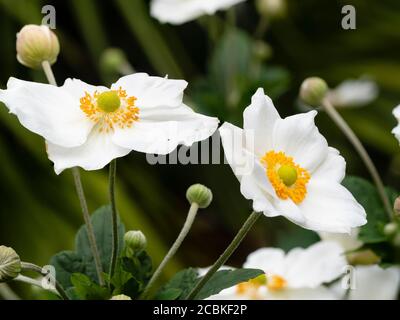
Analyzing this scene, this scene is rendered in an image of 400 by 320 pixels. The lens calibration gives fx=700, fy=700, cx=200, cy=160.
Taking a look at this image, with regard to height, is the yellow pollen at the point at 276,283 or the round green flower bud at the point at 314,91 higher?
the round green flower bud at the point at 314,91

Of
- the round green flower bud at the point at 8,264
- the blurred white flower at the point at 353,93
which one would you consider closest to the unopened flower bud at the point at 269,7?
the blurred white flower at the point at 353,93

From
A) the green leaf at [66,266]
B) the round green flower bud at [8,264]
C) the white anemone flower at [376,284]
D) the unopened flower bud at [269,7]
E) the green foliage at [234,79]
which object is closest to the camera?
the round green flower bud at [8,264]

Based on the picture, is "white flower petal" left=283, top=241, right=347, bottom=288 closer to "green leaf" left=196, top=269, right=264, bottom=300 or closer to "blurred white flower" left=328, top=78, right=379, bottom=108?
"green leaf" left=196, top=269, right=264, bottom=300

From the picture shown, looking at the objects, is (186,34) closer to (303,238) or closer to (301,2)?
(301,2)

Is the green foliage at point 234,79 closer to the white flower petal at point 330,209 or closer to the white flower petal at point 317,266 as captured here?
the white flower petal at point 317,266

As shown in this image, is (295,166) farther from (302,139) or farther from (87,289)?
(87,289)

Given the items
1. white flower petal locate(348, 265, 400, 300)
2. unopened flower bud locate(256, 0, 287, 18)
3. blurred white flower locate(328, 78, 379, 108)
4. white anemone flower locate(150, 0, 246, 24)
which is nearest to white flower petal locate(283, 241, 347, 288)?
white flower petal locate(348, 265, 400, 300)
